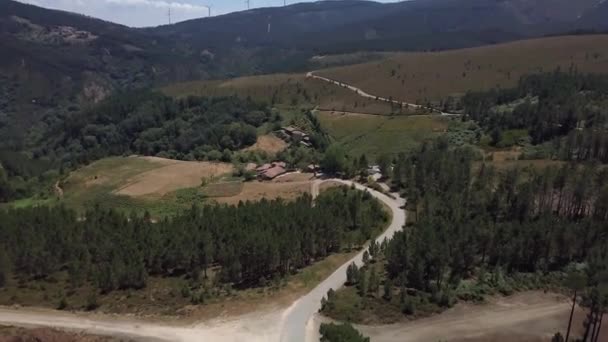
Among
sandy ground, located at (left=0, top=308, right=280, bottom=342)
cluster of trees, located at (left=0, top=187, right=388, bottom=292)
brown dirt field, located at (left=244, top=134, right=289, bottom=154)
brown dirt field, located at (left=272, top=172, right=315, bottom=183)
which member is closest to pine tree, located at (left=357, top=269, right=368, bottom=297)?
cluster of trees, located at (left=0, top=187, right=388, bottom=292)

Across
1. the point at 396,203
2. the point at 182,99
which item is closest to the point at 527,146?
the point at 396,203

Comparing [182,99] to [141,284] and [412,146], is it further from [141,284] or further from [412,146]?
[141,284]

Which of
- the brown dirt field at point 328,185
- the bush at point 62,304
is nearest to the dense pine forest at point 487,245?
the brown dirt field at point 328,185

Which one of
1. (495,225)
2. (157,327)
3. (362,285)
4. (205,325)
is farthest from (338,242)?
(157,327)

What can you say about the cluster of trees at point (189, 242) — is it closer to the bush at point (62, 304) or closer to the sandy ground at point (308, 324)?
the bush at point (62, 304)

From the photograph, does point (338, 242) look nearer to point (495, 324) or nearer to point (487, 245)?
point (487, 245)

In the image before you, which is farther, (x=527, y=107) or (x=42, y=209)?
(x=527, y=107)
